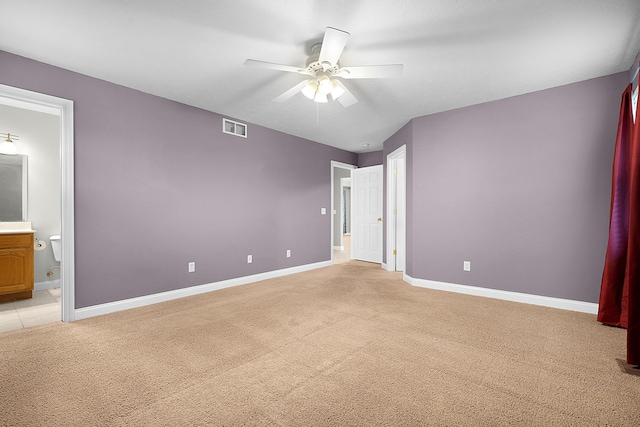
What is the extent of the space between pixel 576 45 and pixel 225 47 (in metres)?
3.06

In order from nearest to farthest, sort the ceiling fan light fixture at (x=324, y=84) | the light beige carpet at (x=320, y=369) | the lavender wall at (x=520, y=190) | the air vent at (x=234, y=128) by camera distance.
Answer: the light beige carpet at (x=320, y=369) → the ceiling fan light fixture at (x=324, y=84) → the lavender wall at (x=520, y=190) → the air vent at (x=234, y=128)

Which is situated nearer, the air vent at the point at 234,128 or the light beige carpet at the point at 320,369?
the light beige carpet at the point at 320,369

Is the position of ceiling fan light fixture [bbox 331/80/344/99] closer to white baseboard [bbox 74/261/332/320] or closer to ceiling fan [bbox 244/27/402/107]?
ceiling fan [bbox 244/27/402/107]

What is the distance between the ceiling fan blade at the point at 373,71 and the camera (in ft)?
7.28

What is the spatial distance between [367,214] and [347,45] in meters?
4.44

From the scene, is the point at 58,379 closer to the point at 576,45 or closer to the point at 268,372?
the point at 268,372

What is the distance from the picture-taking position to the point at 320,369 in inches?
78.7

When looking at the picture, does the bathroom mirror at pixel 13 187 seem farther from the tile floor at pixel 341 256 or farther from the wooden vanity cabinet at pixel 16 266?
the tile floor at pixel 341 256

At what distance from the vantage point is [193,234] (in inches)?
155

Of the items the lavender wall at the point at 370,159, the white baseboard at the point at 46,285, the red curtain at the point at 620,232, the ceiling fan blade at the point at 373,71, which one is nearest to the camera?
the ceiling fan blade at the point at 373,71

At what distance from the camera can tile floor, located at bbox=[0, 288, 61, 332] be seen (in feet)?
9.61

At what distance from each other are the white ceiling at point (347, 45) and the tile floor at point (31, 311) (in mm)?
2629

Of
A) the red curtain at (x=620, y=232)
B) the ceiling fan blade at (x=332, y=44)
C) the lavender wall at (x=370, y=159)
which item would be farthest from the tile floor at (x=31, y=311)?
the lavender wall at (x=370, y=159)

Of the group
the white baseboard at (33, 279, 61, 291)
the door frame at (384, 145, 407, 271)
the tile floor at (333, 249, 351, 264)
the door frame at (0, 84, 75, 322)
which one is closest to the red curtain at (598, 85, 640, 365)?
the door frame at (384, 145, 407, 271)
